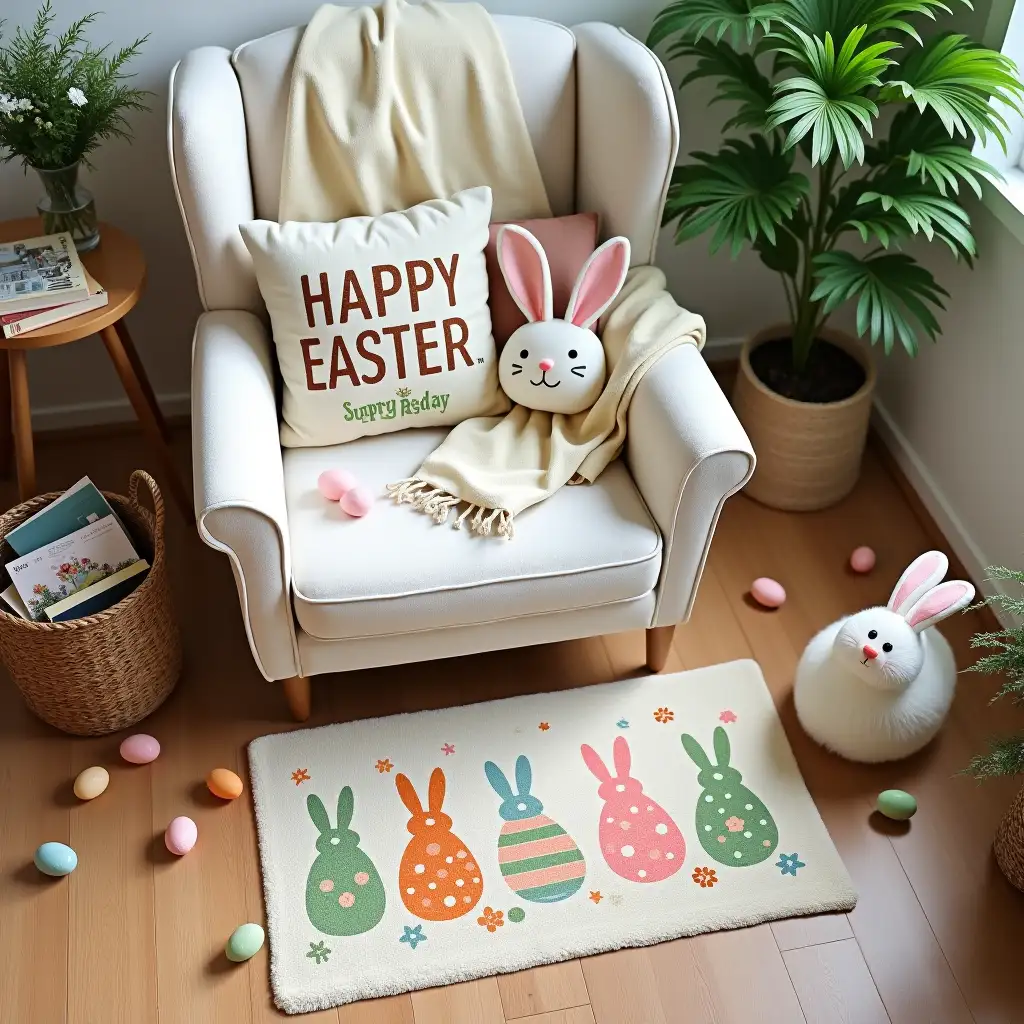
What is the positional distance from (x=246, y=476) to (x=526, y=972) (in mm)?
857

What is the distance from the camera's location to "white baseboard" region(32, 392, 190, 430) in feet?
8.29

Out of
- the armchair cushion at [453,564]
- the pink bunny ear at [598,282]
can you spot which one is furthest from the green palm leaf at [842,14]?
the armchair cushion at [453,564]

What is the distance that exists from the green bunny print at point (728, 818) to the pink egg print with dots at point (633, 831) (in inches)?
2.2

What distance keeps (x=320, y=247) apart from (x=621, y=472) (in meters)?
0.62

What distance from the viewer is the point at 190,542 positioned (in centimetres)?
233

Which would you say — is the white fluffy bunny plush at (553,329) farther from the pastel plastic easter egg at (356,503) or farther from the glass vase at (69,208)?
the glass vase at (69,208)

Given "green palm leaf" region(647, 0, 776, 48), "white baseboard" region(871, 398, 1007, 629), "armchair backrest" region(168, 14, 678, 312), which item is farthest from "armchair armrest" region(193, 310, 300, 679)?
"white baseboard" region(871, 398, 1007, 629)

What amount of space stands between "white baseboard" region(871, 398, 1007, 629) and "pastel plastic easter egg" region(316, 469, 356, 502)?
118cm

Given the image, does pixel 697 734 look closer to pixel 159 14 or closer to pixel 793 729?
pixel 793 729

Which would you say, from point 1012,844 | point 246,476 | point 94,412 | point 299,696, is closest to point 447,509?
point 246,476

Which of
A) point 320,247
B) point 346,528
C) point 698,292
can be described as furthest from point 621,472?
point 698,292

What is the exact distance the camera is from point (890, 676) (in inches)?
73.0

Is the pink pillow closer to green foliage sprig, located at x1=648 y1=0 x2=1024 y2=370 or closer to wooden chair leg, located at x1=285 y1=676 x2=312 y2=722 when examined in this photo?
green foliage sprig, located at x1=648 y1=0 x2=1024 y2=370

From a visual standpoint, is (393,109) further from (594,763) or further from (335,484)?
(594,763)
